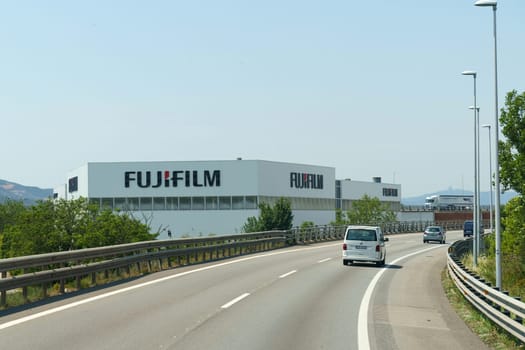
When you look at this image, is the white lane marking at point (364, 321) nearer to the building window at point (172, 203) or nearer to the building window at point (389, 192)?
the building window at point (172, 203)

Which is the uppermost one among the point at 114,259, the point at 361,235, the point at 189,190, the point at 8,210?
the point at 189,190

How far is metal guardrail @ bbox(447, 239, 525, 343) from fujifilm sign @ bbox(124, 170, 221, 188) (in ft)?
184

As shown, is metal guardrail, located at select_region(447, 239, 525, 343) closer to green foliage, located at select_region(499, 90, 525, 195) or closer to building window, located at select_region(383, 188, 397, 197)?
green foliage, located at select_region(499, 90, 525, 195)

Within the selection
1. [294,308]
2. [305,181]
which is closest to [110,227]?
[294,308]

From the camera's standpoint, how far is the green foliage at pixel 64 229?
82.4 feet

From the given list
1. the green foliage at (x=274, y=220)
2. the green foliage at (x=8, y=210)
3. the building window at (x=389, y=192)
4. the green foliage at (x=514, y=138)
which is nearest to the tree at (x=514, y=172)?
the green foliage at (x=514, y=138)

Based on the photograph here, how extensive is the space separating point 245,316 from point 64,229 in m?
15.6

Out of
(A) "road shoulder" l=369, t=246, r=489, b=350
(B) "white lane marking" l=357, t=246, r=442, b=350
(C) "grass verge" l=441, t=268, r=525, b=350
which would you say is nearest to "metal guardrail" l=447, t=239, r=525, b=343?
(C) "grass verge" l=441, t=268, r=525, b=350

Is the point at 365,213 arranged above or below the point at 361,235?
below

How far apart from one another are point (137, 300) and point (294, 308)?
133 inches

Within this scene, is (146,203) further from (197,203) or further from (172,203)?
(197,203)

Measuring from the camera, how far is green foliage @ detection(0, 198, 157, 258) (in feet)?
82.4

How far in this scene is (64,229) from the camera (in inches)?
1043

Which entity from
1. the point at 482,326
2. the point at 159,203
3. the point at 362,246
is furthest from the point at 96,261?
the point at 159,203
